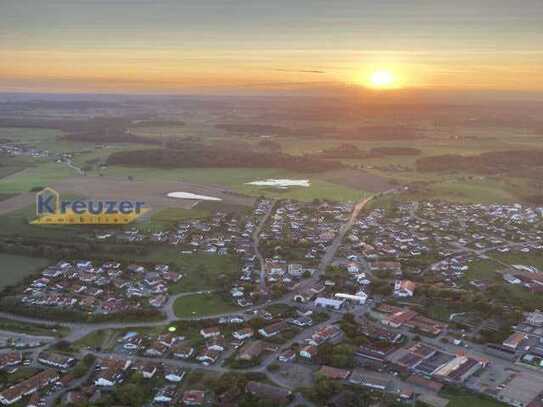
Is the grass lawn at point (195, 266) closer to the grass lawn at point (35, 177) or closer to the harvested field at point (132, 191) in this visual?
the harvested field at point (132, 191)

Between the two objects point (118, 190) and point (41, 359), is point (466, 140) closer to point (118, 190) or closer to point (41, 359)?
point (118, 190)

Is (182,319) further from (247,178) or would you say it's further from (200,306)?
(247,178)

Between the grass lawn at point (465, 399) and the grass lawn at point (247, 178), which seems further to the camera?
the grass lawn at point (247, 178)

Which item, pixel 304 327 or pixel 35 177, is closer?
pixel 304 327

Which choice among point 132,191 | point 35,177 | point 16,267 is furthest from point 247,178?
point 16,267

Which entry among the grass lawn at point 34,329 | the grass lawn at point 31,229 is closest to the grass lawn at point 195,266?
the grass lawn at point 31,229

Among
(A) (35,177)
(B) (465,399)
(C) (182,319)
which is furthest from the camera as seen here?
(A) (35,177)

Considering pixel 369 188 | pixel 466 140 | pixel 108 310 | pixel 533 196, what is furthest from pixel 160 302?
pixel 466 140
